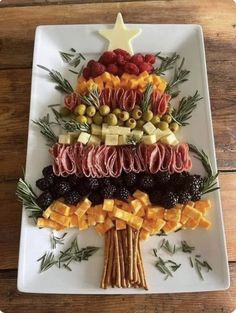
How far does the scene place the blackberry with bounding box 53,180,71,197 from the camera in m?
1.29

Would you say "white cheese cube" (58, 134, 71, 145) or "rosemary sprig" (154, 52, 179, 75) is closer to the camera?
"white cheese cube" (58, 134, 71, 145)

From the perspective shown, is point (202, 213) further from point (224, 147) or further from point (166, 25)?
point (166, 25)

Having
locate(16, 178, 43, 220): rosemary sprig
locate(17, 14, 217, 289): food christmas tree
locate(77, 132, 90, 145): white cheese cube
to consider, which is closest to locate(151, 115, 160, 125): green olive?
locate(17, 14, 217, 289): food christmas tree

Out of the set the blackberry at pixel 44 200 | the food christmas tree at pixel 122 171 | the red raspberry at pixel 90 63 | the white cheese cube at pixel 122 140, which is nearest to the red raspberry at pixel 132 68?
the food christmas tree at pixel 122 171

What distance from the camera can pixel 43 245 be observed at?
4.22 feet

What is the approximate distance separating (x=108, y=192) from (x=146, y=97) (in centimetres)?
32

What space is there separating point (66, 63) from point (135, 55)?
24 cm

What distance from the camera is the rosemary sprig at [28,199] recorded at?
1.29 meters

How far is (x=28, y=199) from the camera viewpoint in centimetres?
129

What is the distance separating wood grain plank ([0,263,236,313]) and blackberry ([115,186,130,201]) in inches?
11.4

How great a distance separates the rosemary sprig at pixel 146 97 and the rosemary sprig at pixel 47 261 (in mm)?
523

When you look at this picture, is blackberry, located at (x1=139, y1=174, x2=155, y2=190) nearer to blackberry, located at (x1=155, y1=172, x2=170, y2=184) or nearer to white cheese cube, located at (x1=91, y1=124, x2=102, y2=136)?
blackberry, located at (x1=155, y1=172, x2=170, y2=184)

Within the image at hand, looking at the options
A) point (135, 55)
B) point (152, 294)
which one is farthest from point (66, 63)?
point (152, 294)

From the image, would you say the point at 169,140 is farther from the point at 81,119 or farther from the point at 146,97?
the point at 81,119
